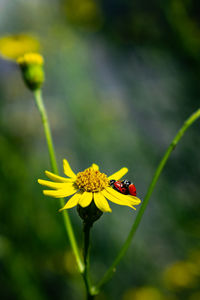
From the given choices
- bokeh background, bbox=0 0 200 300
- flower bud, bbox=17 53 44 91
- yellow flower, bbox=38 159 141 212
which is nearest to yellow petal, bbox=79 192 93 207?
yellow flower, bbox=38 159 141 212

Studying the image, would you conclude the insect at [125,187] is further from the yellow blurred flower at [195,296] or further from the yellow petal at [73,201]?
the yellow blurred flower at [195,296]

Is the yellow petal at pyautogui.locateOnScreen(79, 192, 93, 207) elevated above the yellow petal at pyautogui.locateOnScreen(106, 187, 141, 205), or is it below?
above

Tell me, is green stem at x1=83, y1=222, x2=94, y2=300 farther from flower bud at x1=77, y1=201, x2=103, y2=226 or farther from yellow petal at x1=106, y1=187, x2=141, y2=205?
yellow petal at x1=106, y1=187, x2=141, y2=205

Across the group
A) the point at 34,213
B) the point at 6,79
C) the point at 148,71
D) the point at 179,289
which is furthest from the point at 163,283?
the point at 6,79

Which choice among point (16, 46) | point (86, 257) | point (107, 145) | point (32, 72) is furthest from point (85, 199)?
point (107, 145)

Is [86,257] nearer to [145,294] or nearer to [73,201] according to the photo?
[73,201]

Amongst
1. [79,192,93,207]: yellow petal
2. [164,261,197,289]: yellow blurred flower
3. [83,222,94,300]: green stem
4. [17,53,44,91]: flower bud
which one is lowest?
[164,261,197,289]: yellow blurred flower
